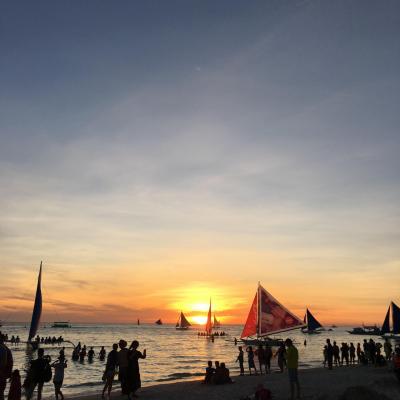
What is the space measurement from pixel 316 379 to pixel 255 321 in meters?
22.8

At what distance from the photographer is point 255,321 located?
46500mm

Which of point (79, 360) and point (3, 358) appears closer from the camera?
point (3, 358)

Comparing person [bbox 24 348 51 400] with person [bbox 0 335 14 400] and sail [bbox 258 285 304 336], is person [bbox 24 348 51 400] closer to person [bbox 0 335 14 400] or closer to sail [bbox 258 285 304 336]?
person [bbox 0 335 14 400]

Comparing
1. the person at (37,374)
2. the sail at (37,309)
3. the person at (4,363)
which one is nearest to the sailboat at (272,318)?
the sail at (37,309)

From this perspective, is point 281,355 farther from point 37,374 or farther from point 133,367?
point 37,374

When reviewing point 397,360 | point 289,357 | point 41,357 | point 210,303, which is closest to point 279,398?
point 289,357

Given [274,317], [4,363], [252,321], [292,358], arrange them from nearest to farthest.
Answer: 1. [4,363]
2. [292,358]
3. [274,317]
4. [252,321]

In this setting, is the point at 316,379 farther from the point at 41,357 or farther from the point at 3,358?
the point at 3,358

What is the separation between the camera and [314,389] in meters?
19.3

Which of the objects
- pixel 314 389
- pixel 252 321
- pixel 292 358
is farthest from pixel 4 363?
pixel 252 321

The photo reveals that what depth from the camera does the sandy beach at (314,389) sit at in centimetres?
1412

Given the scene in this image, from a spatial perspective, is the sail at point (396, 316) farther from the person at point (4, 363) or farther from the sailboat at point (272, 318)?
the person at point (4, 363)

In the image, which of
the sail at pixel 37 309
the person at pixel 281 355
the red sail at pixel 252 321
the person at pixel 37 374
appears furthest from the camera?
the sail at pixel 37 309

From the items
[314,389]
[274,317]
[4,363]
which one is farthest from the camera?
[274,317]
